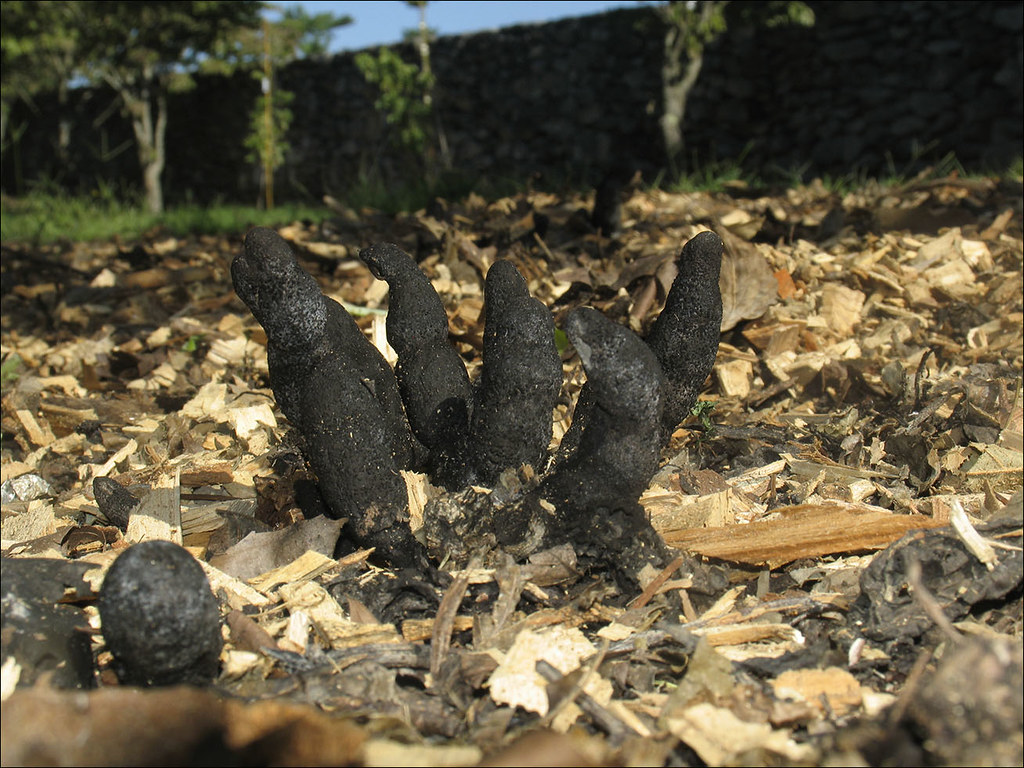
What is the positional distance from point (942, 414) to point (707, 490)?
35.1 inches

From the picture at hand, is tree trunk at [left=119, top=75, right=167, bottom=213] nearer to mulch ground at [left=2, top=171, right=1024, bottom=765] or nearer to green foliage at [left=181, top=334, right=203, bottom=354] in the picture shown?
mulch ground at [left=2, top=171, right=1024, bottom=765]

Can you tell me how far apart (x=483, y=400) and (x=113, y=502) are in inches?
37.7

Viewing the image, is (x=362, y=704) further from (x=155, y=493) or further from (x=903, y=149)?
(x=903, y=149)

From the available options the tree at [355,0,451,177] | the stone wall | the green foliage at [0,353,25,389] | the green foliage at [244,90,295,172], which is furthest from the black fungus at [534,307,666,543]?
the green foliage at [244,90,295,172]

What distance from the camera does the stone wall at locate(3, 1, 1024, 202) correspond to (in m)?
9.02

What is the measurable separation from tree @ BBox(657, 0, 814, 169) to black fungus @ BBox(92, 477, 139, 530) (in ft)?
23.5

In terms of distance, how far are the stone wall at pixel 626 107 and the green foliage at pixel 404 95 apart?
0.52 m

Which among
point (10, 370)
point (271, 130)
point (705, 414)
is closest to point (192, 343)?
point (10, 370)

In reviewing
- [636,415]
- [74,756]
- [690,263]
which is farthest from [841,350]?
[74,756]

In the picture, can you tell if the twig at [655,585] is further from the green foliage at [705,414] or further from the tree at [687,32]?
the tree at [687,32]

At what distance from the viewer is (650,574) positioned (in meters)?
1.62

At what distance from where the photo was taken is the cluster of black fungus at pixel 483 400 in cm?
158

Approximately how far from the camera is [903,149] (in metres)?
9.46

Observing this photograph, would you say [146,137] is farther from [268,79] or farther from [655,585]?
[655,585]
